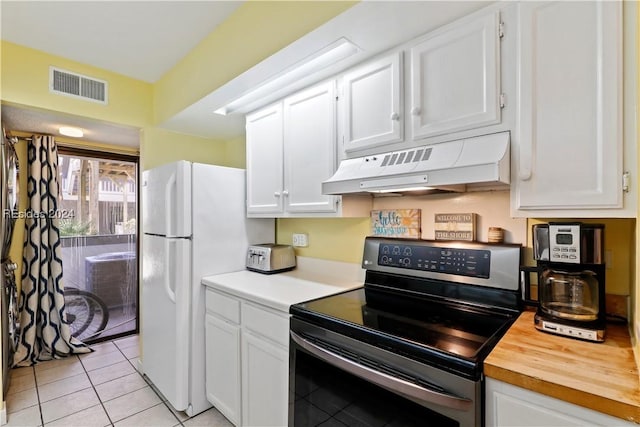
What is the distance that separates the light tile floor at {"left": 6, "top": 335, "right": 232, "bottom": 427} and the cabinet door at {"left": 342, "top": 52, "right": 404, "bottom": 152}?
2025 mm

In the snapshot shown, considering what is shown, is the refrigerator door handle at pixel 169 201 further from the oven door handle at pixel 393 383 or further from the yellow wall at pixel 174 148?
the oven door handle at pixel 393 383

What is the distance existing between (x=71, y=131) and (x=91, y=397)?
7.41ft

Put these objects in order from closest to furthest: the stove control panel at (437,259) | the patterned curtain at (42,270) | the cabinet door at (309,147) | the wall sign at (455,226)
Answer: the stove control panel at (437,259)
the wall sign at (455,226)
the cabinet door at (309,147)
the patterned curtain at (42,270)

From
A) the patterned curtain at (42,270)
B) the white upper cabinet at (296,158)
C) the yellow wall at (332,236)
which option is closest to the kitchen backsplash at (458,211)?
the yellow wall at (332,236)

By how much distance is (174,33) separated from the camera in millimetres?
2074

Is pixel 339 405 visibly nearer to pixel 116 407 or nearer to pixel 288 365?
pixel 288 365

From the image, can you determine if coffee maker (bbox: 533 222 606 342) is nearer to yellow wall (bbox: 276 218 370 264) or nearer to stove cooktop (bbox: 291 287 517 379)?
stove cooktop (bbox: 291 287 517 379)

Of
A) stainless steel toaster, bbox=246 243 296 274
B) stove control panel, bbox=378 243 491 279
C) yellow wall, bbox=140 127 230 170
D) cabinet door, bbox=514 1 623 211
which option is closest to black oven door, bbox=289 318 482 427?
stove control panel, bbox=378 243 491 279

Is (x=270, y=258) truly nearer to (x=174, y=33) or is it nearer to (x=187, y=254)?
(x=187, y=254)

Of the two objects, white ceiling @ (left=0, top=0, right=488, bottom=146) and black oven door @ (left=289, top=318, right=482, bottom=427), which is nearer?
black oven door @ (left=289, top=318, right=482, bottom=427)

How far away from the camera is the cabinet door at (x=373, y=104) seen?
4.88ft

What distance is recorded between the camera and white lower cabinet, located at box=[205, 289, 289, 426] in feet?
5.19

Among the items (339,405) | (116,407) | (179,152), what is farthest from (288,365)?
(179,152)

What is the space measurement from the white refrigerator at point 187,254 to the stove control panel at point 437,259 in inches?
46.3
